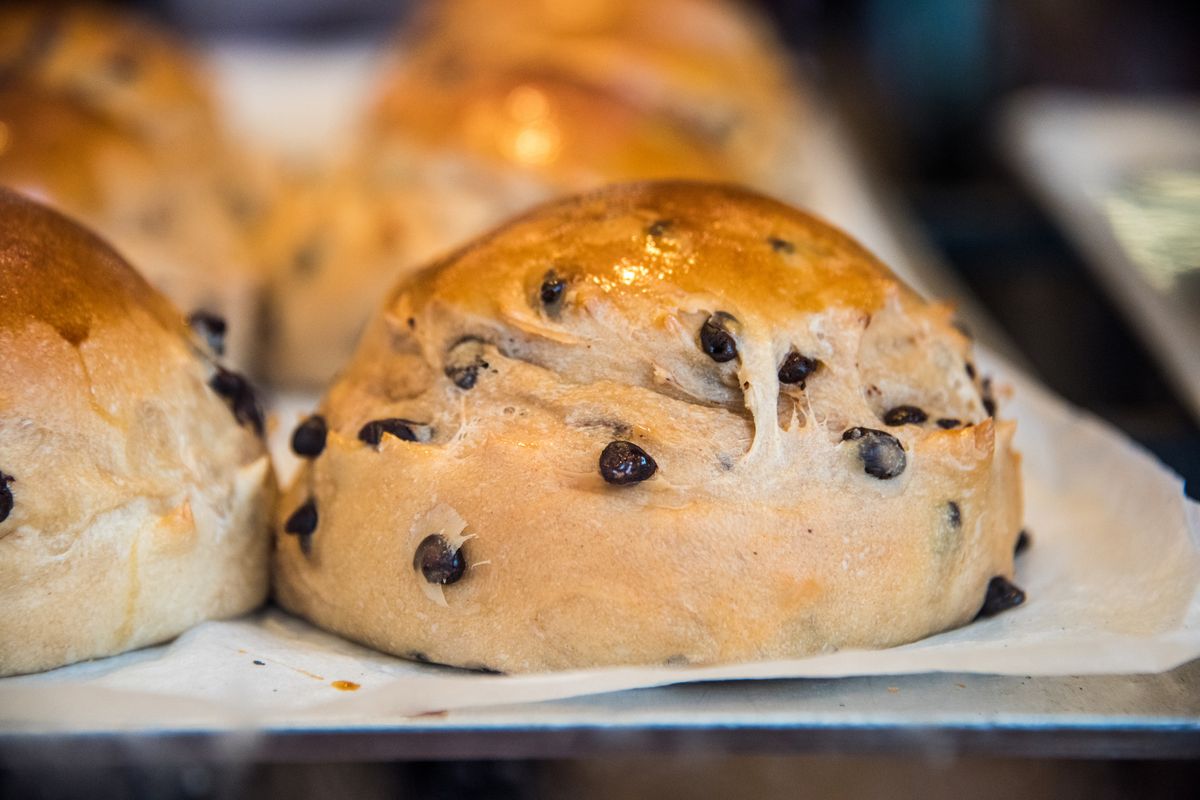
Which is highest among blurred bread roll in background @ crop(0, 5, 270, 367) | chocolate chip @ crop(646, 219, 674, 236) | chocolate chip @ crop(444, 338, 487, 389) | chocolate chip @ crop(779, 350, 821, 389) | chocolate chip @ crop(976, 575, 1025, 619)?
blurred bread roll in background @ crop(0, 5, 270, 367)

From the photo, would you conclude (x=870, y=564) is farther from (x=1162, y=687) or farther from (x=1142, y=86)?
(x=1142, y=86)

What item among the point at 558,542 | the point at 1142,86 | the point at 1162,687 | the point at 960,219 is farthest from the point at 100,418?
the point at 1142,86

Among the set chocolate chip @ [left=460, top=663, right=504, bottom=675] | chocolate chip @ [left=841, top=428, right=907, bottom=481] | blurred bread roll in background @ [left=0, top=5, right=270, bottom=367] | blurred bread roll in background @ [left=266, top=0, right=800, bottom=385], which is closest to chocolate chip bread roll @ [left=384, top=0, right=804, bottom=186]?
blurred bread roll in background @ [left=266, top=0, right=800, bottom=385]

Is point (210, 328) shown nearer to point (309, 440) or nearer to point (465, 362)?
point (309, 440)

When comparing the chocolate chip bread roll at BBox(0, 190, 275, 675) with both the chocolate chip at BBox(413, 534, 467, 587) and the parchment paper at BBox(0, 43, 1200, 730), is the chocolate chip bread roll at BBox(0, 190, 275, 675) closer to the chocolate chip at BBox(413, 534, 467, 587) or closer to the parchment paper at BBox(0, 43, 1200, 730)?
the parchment paper at BBox(0, 43, 1200, 730)

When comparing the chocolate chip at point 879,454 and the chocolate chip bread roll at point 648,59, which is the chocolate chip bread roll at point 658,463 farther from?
the chocolate chip bread roll at point 648,59

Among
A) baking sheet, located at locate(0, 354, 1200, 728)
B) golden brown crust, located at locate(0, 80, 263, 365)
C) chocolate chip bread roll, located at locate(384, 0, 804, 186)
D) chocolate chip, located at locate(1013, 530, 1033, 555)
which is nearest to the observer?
baking sheet, located at locate(0, 354, 1200, 728)

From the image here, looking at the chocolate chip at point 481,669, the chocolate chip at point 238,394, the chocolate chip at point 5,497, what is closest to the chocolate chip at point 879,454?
the chocolate chip at point 481,669

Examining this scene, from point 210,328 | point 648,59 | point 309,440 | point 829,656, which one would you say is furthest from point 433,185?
point 829,656
